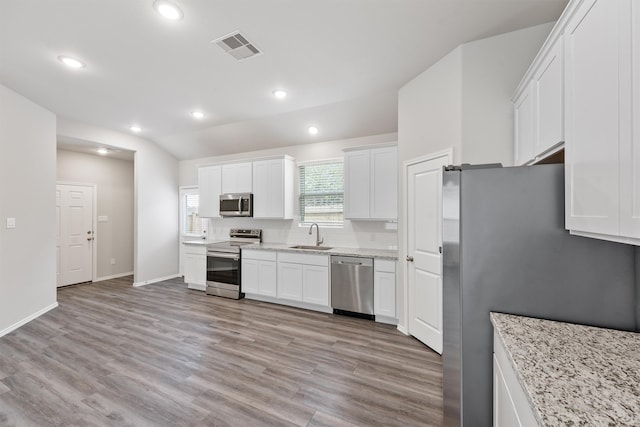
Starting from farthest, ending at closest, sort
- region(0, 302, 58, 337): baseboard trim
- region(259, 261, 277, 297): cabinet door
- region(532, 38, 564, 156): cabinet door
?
region(259, 261, 277, 297): cabinet door → region(0, 302, 58, 337): baseboard trim → region(532, 38, 564, 156): cabinet door

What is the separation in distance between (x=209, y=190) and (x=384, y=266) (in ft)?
12.4

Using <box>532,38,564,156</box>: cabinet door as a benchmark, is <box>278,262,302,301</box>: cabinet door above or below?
below

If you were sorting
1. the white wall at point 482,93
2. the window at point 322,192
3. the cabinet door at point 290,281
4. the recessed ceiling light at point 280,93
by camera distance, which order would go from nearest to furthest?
the white wall at point 482,93, the recessed ceiling light at point 280,93, the cabinet door at point 290,281, the window at point 322,192

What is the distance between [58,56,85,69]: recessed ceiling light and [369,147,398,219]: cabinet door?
3430 mm

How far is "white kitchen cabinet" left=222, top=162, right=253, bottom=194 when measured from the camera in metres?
4.91

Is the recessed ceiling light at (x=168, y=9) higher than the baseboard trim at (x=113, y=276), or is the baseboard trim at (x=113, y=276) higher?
the recessed ceiling light at (x=168, y=9)

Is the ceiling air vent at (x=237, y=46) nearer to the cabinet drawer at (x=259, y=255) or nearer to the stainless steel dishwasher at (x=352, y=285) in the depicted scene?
the stainless steel dishwasher at (x=352, y=285)

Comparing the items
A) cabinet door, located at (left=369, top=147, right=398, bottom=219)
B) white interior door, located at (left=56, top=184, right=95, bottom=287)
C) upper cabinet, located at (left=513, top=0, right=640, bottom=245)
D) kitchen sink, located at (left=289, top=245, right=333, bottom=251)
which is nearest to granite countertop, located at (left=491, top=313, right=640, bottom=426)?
upper cabinet, located at (left=513, top=0, right=640, bottom=245)

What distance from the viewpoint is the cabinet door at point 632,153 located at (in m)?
0.84

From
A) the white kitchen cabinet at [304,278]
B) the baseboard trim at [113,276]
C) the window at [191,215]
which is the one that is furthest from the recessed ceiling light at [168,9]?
the baseboard trim at [113,276]

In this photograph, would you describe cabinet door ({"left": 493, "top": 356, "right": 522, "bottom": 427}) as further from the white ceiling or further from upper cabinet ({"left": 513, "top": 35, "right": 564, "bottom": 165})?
the white ceiling

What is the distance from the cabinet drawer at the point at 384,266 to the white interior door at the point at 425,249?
0.28 metres

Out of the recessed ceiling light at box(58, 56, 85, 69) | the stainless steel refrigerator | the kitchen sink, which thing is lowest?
the kitchen sink

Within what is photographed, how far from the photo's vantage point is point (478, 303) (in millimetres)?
1401
